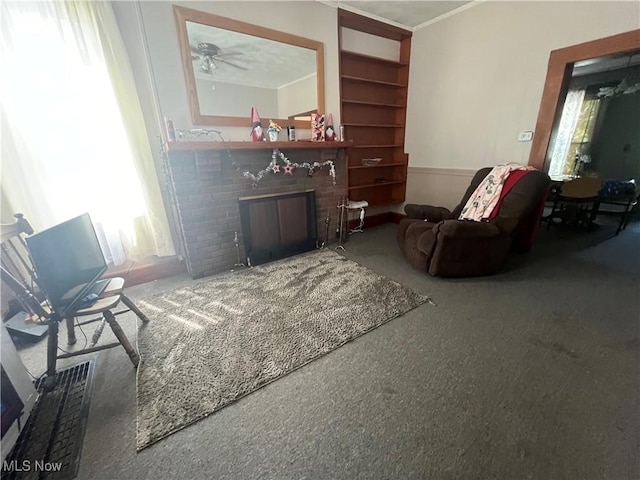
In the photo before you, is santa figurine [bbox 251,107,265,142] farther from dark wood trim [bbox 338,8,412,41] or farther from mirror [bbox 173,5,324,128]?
dark wood trim [bbox 338,8,412,41]

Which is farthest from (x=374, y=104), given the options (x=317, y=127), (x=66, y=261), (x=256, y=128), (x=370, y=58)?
(x=66, y=261)

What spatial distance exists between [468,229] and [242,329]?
2.00m

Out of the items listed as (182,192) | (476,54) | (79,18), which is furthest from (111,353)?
(476,54)

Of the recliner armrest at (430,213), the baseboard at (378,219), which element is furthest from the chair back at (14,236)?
the baseboard at (378,219)

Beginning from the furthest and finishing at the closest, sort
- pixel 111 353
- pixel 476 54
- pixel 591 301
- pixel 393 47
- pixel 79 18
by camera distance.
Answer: pixel 393 47 < pixel 476 54 < pixel 591 301 < pixel 79 18 < pixel 111 353

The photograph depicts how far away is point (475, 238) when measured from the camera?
2.24m

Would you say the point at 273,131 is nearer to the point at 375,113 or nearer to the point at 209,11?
the point at 209,11

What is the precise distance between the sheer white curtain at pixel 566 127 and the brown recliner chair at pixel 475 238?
4.16 m

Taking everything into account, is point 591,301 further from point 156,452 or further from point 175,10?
point 175,10

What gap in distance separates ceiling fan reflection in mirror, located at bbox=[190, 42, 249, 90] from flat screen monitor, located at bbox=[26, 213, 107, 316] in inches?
66.9

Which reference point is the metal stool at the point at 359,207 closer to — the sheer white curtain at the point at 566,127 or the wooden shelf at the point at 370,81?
the wooden shelf at the point at 370,81

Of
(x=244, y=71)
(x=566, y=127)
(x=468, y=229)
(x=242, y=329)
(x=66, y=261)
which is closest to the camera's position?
(x=66, y=261)

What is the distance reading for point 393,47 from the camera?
3.66 m

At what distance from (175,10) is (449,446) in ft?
11.5
